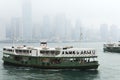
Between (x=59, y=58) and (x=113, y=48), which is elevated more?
(x=59, y=58)

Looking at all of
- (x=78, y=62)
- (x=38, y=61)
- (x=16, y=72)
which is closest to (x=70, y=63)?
(x=78, y=62)

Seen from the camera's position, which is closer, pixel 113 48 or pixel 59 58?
pixel 59 58

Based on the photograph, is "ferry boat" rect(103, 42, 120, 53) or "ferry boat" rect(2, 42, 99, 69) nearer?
"ferry boat" rect(2, 42, 99, 69)

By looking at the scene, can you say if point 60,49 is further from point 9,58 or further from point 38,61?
point 9,58

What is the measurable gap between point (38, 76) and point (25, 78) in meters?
2.56

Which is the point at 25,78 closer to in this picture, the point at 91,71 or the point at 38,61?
the point at 38,61

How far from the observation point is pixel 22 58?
58875 mm

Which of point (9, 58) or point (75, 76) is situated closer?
point (75, 76)

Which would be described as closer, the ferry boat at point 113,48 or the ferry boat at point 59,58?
the ferry boat at point 59,58

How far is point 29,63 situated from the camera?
57.7 metres

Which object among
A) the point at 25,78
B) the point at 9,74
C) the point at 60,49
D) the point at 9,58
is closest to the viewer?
the point at 25,78

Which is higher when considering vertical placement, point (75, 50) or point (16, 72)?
point (75, 50)

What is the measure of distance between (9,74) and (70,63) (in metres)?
10.6

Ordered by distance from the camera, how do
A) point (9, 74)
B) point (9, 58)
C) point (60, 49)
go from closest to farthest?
point (9, 74)
point (60, 49)
point (9, 58)
